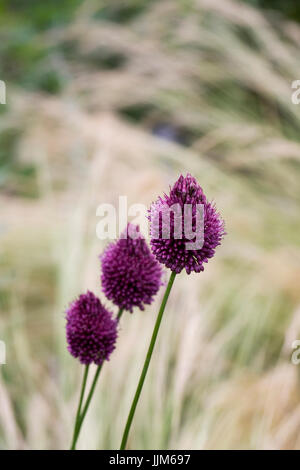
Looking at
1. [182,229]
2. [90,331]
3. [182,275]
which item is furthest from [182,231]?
[182,275]

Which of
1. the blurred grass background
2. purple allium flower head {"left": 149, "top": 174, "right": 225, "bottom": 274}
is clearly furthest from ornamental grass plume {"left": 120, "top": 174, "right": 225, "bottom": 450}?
the blurred grass background

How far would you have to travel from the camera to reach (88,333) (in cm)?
41

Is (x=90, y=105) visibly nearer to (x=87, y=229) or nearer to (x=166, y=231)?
(x=87, y=229)

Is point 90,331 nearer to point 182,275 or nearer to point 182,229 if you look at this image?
point 182,229

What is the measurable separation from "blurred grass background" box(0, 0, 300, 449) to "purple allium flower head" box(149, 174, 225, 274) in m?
0.42

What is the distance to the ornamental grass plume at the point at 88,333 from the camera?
0.40 meters

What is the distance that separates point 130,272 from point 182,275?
710 mm

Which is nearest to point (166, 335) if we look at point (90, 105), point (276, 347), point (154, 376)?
point (154, 376)

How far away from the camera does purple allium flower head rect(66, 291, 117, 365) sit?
398mm

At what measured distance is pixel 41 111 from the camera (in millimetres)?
1493

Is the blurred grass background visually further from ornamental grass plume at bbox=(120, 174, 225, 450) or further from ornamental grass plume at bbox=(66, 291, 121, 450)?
ornamental grass plume at bbox=(120, 174, 225, 450)

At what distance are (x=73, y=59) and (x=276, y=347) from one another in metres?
1.63

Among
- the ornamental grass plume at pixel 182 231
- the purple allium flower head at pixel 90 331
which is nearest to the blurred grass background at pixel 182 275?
the purple allium flower head at pixel 90 331

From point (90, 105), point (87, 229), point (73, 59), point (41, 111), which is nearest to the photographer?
point (87, 229)
